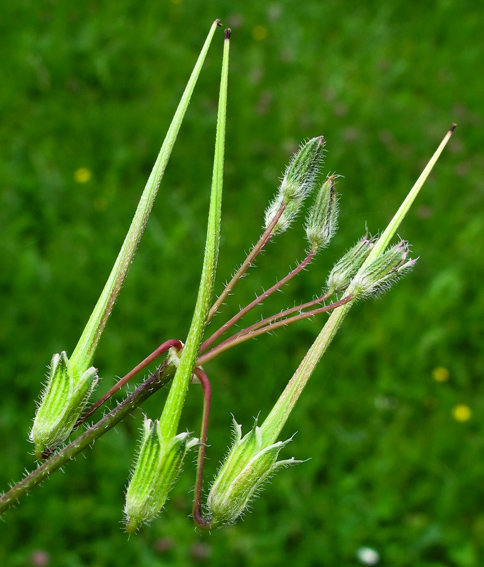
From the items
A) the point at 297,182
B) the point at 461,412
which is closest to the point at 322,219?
the point at 297,182

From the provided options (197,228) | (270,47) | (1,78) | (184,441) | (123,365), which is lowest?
(184,441)

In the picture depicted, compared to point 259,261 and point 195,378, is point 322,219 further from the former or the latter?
point 259,261

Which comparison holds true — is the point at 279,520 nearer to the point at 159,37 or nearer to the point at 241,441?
the point at 241,441

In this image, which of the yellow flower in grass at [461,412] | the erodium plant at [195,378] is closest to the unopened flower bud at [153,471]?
the erodium plant at [195,378]


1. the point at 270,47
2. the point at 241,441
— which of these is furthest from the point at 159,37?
the point at 241,441

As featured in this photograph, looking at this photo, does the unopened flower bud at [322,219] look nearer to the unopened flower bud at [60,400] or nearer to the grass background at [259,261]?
the unopened flower bud at [60,400]

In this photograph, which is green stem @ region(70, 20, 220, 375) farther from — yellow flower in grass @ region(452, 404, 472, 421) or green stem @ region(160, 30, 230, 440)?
yellow flower in grass @ region(452, 404, 472, 421)
